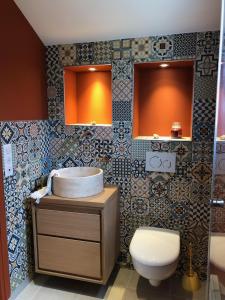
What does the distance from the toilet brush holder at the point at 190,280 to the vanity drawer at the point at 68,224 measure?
816mm

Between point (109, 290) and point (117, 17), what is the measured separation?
2135mm

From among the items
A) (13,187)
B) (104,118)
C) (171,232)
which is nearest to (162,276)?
(171,232)

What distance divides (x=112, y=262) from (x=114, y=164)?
825mm

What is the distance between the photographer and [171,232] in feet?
7.05

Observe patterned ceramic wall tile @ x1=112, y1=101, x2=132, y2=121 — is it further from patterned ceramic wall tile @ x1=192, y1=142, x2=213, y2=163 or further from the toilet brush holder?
the toilet brush holder

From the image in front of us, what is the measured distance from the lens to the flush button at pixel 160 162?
222 centimetres

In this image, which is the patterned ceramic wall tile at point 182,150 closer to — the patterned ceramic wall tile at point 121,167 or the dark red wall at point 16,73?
the patterned ceramic wall tile at point 121,167

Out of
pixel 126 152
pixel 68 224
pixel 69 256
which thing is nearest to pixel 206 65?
pixel 126 152

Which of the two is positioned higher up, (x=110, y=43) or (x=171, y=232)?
(x=110, y=43)

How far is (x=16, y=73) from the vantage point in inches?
78.7

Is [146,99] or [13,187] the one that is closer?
[13,187]

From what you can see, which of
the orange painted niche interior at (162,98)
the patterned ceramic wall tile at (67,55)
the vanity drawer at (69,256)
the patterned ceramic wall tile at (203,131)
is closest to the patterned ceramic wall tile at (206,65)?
the orange painted niche interior at (162,98)

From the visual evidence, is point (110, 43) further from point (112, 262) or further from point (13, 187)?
point (112, 262)

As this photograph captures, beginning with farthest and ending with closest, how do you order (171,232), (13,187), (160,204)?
(160,204) < (171,232) < (13,187)
